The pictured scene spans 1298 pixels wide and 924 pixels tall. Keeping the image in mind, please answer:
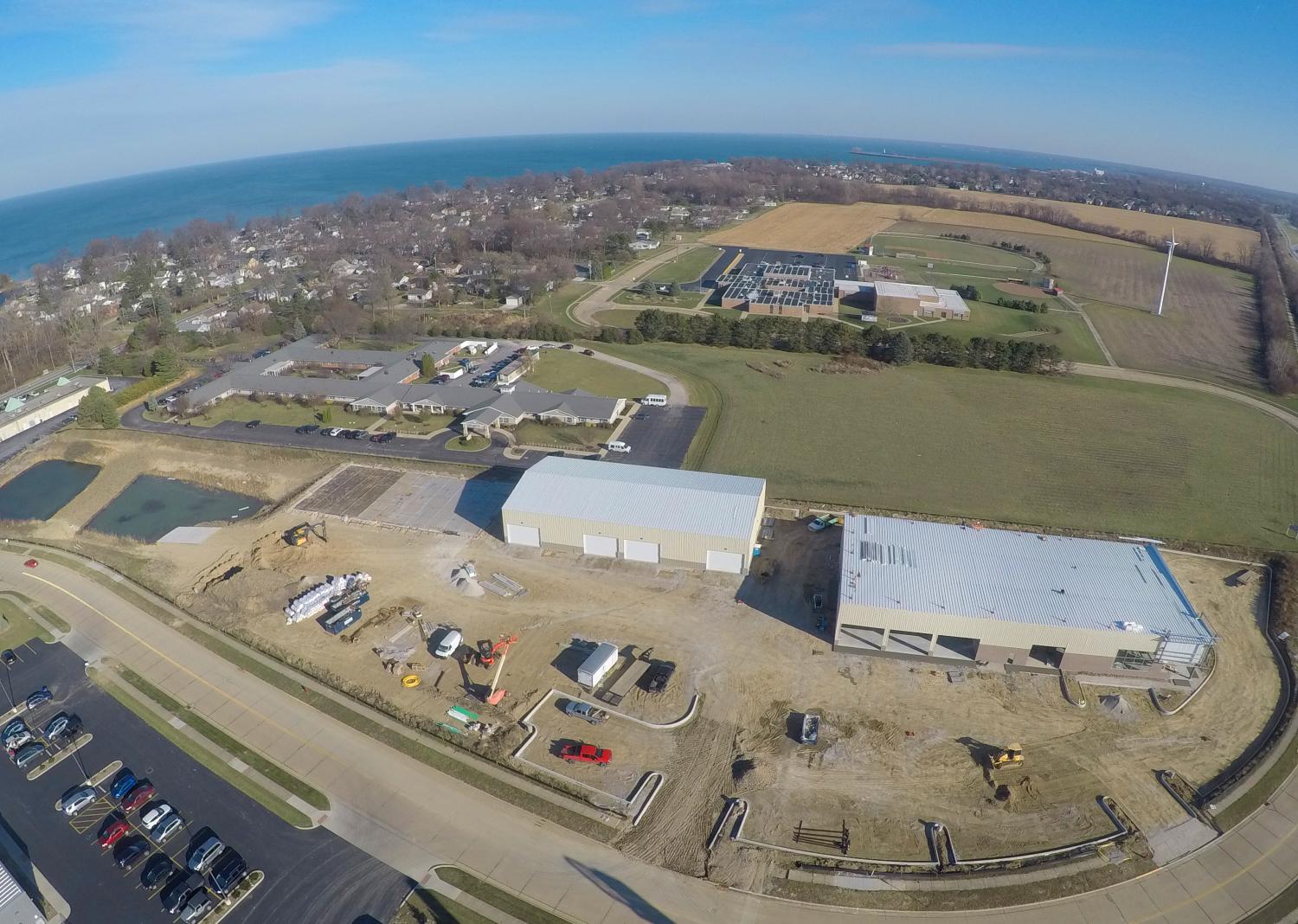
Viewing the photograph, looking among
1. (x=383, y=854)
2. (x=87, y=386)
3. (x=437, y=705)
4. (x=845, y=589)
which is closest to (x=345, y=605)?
(x=437, y=705)

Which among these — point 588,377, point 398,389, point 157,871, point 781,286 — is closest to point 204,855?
point 157,871

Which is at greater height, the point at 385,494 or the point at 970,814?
the point at 385,494

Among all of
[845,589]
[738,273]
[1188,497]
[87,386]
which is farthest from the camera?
[738,273]

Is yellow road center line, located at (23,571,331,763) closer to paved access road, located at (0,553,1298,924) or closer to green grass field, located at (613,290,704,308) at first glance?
paved access road, located at (0,553,1298,924)

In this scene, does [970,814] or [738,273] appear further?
[738,273]

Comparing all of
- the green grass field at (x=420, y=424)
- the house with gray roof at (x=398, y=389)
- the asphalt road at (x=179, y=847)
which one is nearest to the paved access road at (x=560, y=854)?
the asphalt road at (x=179, y=847)

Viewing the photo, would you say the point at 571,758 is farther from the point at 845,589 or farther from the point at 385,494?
the point at 385,494
